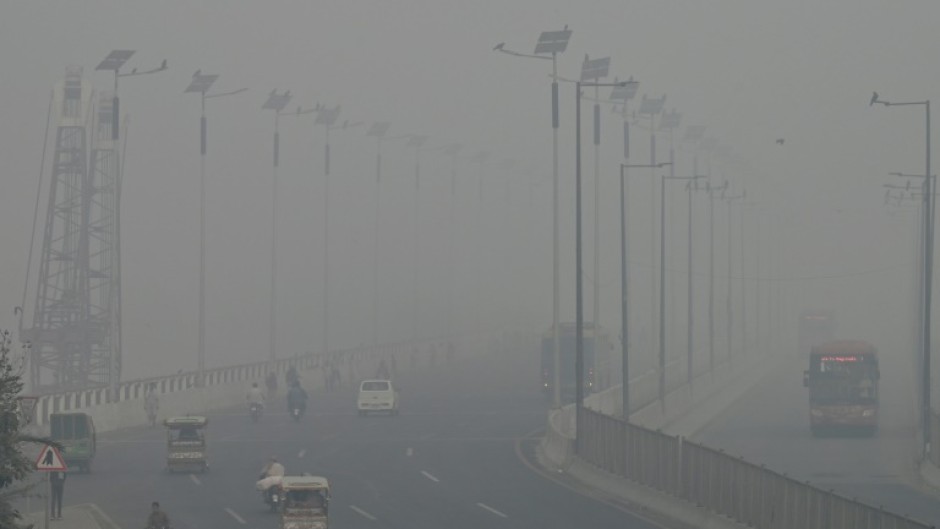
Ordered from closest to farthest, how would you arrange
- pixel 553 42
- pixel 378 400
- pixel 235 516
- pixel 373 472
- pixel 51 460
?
pixel 51 460 → pixel 235 516 → pixel 373 472 → pixel 553 42 → pixel 378 400

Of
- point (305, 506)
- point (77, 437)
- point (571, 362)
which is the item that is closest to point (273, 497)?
point (305, 506)

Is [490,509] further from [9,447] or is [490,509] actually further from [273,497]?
[9,447]

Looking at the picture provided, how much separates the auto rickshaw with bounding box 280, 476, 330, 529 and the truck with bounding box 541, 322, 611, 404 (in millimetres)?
46576

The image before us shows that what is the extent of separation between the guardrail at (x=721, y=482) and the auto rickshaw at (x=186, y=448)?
10.2 metres

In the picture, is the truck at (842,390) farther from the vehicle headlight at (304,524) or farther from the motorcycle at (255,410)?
the vehicle headlight at (304,524)

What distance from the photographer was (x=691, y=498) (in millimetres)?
34406

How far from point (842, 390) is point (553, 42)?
17132mm

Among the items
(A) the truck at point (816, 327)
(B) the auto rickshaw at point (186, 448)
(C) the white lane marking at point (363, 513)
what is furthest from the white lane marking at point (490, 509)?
(A) the truck at point (816, 327)

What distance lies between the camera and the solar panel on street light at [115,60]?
202ft

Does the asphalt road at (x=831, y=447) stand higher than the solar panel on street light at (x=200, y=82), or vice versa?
the solar panel on street light at (x=200, y=82)

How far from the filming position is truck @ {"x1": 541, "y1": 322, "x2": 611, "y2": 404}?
79.6 m

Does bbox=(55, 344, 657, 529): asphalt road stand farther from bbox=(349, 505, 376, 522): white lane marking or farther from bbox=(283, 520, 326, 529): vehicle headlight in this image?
bbox=(283, 520, 326, 529): vehicle headlight

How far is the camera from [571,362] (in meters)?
80.7

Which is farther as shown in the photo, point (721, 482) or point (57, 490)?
point (57, 490)
